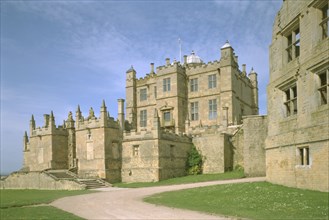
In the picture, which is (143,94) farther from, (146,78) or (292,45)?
(292,45)

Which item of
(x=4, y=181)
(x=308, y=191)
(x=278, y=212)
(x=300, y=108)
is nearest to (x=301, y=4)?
(x=300, y=108)

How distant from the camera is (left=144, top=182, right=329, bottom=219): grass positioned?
1205 cm

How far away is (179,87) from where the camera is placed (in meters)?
44.9

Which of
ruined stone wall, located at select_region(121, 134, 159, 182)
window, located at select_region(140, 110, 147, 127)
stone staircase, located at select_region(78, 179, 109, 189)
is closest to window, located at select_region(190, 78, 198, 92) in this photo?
window, located at select_region(140, 110, 147, 127)

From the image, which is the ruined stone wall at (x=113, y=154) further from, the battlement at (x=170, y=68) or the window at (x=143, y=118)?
the battlement at (x=170, y=68)

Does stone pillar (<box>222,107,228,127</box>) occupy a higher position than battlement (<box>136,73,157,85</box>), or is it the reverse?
battlement (<box>136,73,157,85</box>)

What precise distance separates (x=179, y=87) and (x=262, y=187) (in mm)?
27441

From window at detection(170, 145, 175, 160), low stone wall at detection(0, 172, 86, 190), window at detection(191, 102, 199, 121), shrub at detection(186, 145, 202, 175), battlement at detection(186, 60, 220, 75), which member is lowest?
low stone wall at detection(0, 172, 86, 190)

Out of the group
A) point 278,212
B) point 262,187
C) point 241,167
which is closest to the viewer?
point 278,212

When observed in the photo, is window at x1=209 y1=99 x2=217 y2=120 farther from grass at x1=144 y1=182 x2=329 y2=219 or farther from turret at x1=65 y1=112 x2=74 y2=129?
grass at x1=144 y1=182 x2=329 y2=219

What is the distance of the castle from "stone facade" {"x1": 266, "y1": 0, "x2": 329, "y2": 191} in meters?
0.05

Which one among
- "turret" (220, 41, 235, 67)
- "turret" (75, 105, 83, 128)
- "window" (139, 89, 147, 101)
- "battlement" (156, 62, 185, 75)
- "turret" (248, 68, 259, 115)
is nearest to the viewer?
"turret" (75, 105, 83, 128)

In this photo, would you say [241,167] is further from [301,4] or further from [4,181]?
[4,181]

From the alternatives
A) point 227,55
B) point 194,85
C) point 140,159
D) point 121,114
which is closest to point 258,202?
point 140,159
